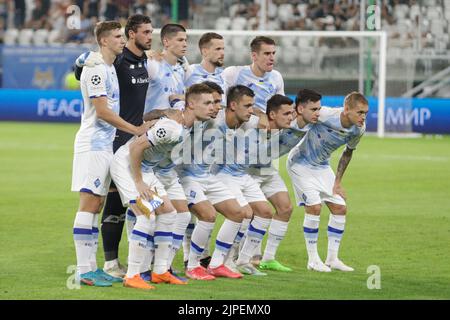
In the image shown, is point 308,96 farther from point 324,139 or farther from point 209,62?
point 209,62

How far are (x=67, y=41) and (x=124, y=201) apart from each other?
24.3 metres

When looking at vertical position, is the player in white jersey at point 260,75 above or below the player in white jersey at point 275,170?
above

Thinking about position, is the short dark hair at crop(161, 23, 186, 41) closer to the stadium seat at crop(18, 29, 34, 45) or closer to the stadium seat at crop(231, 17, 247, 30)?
the stadium seat at crop(231, 17, 247, 30)

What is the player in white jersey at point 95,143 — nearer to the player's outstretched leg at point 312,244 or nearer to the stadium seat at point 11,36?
the player's outstretched leg at point 312,244

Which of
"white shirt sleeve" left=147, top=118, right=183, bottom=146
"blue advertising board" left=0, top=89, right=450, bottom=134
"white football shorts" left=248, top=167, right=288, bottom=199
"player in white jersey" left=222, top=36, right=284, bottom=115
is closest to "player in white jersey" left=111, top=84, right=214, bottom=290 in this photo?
"white shirt sleeve" left=147, top=118, right=183, bottom=146

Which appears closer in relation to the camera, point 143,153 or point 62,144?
point 143,153

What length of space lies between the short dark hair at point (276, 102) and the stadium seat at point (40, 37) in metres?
24.2

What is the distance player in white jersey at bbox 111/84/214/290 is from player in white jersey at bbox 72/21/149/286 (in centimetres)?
14

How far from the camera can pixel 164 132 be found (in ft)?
28.4

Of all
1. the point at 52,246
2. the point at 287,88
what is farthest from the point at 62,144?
the point at 52,246

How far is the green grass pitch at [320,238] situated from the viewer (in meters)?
8.69

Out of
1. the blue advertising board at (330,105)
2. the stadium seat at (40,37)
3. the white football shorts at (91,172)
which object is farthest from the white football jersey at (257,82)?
the stadium seat at (40,37)

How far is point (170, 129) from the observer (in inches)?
341
